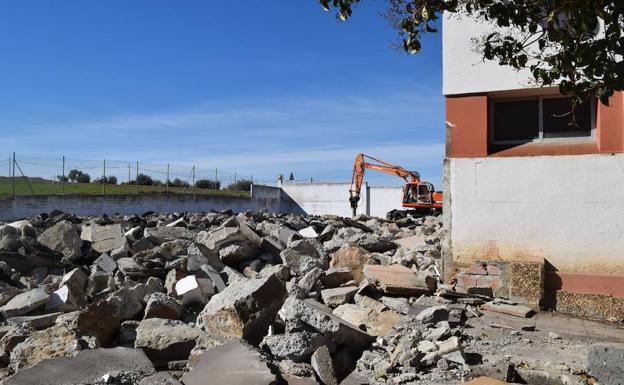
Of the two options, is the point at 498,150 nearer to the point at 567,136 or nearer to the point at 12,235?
the point at 567,136

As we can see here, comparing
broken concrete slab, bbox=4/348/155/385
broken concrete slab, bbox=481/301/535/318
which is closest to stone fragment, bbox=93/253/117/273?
broken concrete slab, bbox=4/348/155/385

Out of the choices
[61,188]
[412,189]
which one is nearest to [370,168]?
[412,189]

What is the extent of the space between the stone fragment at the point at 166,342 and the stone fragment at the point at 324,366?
1082 millimetres

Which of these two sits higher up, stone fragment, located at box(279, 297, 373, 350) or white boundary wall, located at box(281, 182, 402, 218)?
white boundary wall, located at box(281, 182, 402, 218)

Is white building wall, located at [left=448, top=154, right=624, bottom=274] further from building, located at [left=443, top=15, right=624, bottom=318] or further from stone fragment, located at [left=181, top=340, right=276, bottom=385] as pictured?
stone fragment, located at [left=181, top=340, right=276, bottom=385]

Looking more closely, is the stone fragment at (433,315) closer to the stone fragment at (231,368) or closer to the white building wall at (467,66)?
the stone fragment at (231,368)

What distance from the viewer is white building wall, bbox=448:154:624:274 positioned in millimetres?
6535

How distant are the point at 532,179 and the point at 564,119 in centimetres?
100

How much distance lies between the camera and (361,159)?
1158 inches

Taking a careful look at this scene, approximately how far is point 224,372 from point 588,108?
574 centimetres

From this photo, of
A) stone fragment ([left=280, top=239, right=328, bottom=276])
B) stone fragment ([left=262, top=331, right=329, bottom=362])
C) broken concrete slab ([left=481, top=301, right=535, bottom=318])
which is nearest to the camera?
stone fragment ([left=262, top=331, right=329, bottom=362])

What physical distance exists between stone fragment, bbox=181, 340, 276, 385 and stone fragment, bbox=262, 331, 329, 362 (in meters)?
0.34

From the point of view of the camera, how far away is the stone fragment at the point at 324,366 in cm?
429

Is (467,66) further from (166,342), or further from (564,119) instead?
(166,342)
